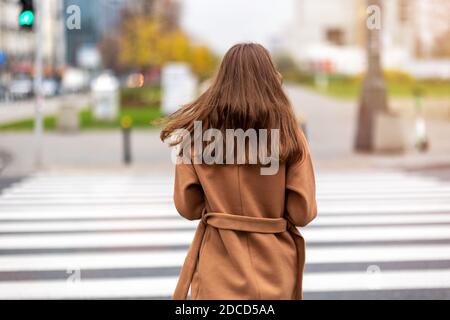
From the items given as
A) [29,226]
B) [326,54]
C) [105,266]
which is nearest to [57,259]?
[105,266]

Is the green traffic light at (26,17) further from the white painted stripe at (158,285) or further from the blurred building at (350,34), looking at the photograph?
the blurred building at (350,34)

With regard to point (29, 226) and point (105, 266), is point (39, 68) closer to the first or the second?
point (29, 226)

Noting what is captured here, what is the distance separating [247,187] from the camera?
299cm

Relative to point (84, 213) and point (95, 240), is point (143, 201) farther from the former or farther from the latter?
point (95, 240)

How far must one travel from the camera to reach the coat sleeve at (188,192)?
303cm

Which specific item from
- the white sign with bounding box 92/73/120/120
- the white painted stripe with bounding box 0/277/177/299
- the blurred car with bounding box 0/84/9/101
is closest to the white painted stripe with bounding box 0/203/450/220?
the white painted stripe with bounding box 0/277/177/299

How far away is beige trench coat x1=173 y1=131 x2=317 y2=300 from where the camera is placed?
9.78ft

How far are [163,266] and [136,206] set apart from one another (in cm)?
353

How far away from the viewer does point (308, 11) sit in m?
112

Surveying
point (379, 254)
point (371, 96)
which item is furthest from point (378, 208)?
point (371, 96)

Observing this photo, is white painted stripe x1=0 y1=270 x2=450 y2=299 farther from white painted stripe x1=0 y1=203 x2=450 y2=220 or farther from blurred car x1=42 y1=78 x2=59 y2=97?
blurred car x1=42 y1=78 x2=59 y2=97

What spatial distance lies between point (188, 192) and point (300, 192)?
1.52ft

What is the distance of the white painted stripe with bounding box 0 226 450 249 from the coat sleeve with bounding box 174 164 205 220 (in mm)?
4629
